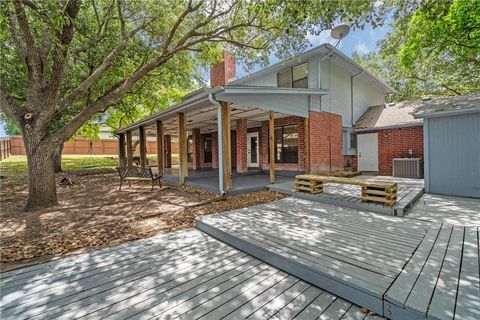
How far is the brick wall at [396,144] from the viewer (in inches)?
429

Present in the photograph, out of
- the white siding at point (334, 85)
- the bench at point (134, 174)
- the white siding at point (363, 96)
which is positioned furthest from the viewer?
the white siding at point (363, 96)

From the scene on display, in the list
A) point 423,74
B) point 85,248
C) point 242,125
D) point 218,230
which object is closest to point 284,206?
point 218,230

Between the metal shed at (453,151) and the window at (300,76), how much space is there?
5.16 meters

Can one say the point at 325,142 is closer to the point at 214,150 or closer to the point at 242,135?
the point at 242,135

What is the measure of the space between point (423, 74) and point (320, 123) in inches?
537

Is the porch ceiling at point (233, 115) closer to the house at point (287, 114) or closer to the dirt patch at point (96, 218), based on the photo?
the house at point (287, 114)

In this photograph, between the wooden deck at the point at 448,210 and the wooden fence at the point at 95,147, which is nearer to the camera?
the wooden deck at the point at 448,210

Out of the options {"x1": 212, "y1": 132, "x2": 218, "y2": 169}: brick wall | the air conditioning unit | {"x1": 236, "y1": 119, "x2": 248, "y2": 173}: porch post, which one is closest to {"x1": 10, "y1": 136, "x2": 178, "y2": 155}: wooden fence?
{"x1": 212, "y1": 132, "x2": 218, "y2": 169}: brick wall

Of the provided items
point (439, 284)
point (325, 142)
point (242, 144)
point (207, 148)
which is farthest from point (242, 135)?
point (439, 284)

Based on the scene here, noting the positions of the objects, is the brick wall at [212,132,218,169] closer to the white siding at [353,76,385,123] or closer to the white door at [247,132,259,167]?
the white door at [247,132,259,167]

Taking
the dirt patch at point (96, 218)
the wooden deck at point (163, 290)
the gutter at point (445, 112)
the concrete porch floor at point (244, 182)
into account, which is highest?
the gutter at point (445, 112)

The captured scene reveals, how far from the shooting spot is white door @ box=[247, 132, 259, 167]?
13383mm

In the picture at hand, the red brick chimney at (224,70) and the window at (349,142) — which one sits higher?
the red brick chimney at (224,70)

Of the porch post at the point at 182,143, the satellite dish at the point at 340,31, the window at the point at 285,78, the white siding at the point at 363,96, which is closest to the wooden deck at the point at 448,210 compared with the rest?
the satellite dish at the point at 340,31
